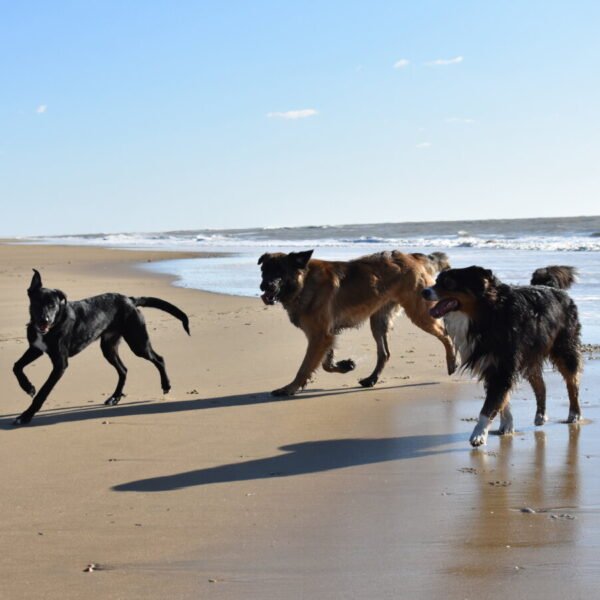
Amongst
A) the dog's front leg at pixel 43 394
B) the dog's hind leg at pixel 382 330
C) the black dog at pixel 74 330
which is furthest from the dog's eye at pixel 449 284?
Result: the dog's front leg at pixel 43 394

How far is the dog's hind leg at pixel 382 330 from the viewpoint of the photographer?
857cm

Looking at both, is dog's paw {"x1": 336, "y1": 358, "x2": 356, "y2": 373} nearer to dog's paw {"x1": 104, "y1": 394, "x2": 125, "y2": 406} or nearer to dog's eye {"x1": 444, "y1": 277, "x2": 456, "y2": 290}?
dog's paw {"x1": 104, "y1": 394, "x2": 125, "y2": 406}

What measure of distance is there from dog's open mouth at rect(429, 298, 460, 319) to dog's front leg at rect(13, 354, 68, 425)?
2878mm

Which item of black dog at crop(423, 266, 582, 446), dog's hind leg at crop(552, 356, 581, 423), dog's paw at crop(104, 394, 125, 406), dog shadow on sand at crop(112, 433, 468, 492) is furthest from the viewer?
dog's paw at crop(104, 394, 125, 406)

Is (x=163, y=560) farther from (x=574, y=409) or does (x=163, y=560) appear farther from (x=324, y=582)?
(x=574, y=409)

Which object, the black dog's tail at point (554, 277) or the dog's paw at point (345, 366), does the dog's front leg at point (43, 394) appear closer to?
the dog's paw at point (345, 366)

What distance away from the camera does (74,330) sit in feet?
24.1

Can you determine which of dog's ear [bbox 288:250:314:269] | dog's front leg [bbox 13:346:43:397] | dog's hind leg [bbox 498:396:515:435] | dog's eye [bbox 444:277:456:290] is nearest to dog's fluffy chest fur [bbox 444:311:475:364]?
dog's eye [bbox 444:277:456:290]

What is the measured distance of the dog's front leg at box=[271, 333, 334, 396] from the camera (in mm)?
7765

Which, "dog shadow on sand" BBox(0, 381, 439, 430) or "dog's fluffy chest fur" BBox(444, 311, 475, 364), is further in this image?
"dog shadow on sand" BBox(0, 381, 439, 430)

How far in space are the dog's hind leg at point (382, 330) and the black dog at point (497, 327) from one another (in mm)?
2177

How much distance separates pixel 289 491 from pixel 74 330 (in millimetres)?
3146

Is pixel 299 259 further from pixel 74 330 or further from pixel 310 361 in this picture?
pixel 74 330

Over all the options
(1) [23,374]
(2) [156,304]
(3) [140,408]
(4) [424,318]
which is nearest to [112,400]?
(3) [140,408]
